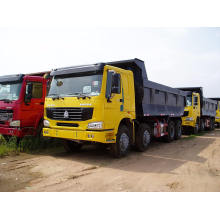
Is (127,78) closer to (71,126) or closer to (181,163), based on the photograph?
(71,126)

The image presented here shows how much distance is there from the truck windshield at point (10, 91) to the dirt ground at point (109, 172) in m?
2.02

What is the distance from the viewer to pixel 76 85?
6.36 metres

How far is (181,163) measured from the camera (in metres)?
6.38

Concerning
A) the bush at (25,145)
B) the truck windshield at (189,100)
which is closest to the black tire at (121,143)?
the bush at (25,145)

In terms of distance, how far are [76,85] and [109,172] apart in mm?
2595

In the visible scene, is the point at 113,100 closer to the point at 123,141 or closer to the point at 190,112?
the point at 123,141

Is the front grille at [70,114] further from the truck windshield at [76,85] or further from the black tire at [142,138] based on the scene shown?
the black tire at [142,138]

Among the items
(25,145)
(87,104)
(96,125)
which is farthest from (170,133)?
(25,145)

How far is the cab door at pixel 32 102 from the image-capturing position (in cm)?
754

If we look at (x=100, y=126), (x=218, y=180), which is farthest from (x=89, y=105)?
(x=218, y=180)

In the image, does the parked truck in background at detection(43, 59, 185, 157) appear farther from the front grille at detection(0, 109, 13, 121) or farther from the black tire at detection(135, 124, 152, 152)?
the front grille at detection(0, 109, 13, 121)

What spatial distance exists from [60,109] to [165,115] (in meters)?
5.34

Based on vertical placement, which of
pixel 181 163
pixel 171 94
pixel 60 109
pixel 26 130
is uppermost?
pixel 171 94

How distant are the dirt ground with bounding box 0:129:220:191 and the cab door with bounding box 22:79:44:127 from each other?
128 cm
